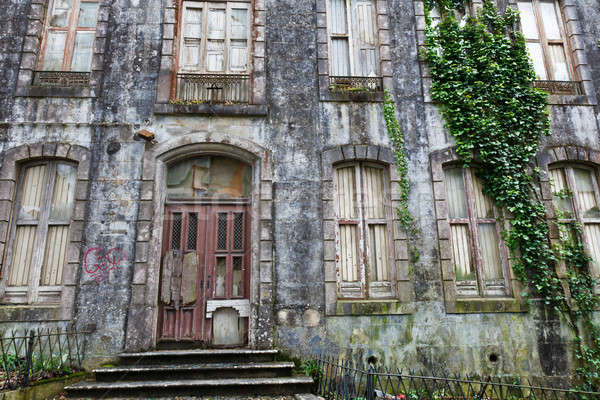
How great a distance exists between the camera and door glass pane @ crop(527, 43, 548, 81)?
27.9 ft

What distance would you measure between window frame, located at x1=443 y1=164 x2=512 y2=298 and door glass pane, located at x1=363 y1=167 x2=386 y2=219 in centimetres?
130

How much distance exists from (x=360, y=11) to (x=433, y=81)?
7.57 feet

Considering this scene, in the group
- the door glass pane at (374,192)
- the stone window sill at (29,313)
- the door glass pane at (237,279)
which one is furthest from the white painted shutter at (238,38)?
the stone window sill at (29,313)

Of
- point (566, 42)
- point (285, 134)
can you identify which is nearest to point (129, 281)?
point (285, 134)

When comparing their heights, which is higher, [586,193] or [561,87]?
[561,87]

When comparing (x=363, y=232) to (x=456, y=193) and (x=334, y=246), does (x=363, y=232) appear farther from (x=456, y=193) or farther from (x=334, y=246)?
(x=456, y=193)

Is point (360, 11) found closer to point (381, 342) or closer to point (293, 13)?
point (293, 13)

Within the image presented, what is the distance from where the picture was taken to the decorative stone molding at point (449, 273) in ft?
22.9

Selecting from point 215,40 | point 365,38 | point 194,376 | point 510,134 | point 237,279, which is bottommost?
point 194,376

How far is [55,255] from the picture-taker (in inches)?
277

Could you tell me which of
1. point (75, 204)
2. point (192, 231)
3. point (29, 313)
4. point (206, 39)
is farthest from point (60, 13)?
point (29, 313)

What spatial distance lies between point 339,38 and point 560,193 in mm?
5535

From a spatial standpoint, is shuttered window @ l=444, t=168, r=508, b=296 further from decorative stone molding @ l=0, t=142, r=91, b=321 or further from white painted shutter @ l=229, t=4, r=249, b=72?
decorative stone molding @ l=0, t=142, r=91, b=321

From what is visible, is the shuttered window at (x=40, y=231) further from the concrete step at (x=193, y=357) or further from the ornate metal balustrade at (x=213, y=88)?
the ornate metal balustrade at (x=213, y=88)
